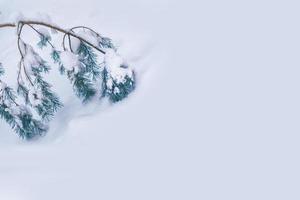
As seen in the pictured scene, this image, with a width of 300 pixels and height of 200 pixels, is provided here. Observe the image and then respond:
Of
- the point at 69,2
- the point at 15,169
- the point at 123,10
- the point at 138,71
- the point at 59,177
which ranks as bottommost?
the point at 59,177

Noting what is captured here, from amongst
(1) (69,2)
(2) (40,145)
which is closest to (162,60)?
(2) (40,145)

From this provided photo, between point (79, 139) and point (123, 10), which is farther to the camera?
point (123, 10)

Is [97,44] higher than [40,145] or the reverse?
higher

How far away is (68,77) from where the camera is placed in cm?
255

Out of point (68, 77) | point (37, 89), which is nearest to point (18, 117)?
point (37, 89)

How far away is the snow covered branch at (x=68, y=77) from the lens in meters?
2.45

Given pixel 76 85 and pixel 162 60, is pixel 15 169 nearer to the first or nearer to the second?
pixel 76 85

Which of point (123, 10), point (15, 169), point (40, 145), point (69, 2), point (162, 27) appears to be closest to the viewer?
point (15, 169)

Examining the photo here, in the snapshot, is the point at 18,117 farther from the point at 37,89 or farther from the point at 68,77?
the point at 68,77

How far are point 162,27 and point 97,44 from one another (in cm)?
40

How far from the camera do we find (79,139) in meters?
2.35

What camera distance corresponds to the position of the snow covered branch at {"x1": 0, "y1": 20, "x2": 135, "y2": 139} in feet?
8.04

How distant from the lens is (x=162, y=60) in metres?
2.53

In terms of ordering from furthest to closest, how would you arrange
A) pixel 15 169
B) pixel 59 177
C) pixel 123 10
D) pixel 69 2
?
pixel 69 2 → pixel 123 10 → pixel 15 169 → pixel 59 177
